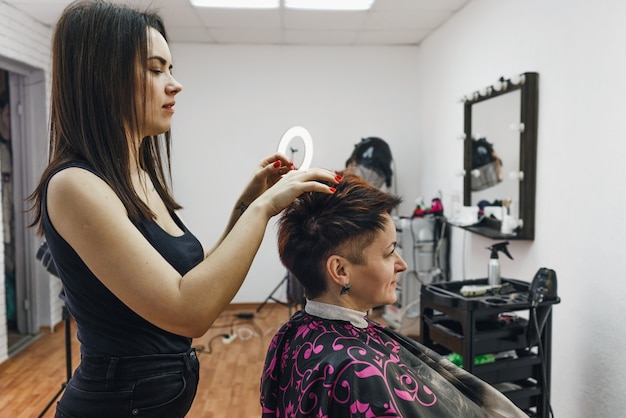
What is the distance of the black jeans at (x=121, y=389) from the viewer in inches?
35.6

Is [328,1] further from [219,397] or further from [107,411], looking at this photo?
[107,411]

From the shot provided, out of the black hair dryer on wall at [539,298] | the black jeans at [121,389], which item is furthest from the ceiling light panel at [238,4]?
the black jeans at [121,389]

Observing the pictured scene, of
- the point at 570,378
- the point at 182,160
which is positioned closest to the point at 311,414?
the point at 570,378

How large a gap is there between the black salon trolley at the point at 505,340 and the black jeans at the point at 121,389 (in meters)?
1.28

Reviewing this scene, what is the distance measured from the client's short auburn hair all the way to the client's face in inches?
0.7

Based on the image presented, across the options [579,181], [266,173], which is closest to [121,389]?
[266,173]

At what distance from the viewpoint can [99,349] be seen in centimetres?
91

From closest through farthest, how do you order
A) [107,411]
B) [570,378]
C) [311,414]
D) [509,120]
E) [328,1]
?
[107,411]
[311,414]
[570,378]
[509,120]
[328,1]

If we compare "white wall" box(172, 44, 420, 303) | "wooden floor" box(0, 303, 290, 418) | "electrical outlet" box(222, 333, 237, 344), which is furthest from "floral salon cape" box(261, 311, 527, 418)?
"white wall" box(172, 44, 420, 303)

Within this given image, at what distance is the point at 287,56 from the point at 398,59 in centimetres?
100

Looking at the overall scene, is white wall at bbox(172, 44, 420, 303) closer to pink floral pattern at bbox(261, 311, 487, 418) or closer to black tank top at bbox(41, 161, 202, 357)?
pink floral pattern at bbox(261, 311, 487, 418)

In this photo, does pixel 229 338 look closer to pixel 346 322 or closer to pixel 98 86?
pixel 346 322

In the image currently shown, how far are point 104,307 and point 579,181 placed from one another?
1.92 metres

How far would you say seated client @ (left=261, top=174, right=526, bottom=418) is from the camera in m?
1.05
